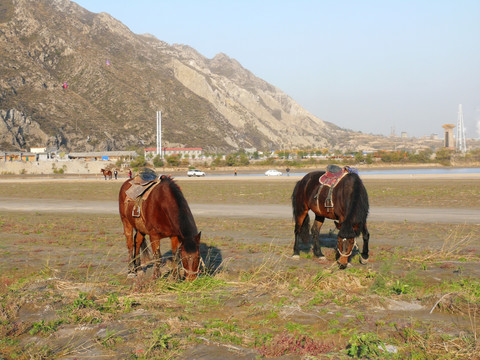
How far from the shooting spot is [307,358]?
617 cm

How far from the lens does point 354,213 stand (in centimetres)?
1147

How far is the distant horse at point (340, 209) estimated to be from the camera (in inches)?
448

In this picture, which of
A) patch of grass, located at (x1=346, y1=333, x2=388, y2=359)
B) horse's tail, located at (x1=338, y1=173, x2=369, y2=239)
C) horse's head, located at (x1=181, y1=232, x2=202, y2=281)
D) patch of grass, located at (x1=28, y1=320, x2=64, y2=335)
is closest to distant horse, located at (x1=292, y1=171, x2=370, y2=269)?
horse's tail, located at (x1=338, y1=173, x2=369, y2=239)

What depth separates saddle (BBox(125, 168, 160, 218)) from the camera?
10.7 m

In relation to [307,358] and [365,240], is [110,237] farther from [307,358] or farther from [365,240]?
[307,358]

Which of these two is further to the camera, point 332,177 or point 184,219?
point 332,177

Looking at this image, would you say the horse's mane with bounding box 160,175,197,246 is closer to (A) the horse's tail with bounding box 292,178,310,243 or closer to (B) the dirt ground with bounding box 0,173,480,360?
(B) the dirt ground with bounding box 0,173,480,360

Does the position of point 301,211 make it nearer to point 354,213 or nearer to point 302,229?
point 302,229

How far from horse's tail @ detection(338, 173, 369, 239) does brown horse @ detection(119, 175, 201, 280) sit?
12.0ft

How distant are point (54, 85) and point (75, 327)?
186 meters

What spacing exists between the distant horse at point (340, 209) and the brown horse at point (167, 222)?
3696 mm

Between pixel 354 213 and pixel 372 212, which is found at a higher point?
pixel 354 213

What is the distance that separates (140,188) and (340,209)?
199 inches

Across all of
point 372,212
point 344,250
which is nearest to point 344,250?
point 344,250
